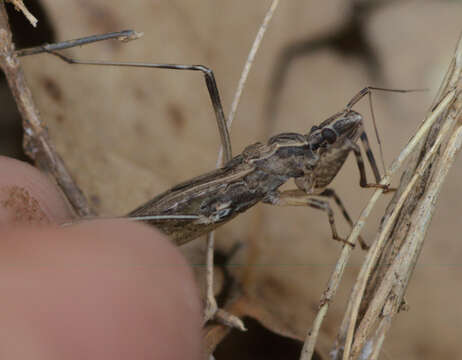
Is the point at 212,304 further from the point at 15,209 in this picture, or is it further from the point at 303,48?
the point at 303,48

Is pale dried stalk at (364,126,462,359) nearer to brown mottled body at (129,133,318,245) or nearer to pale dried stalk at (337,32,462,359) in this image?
pale dried stalk at (337,32,462,359)

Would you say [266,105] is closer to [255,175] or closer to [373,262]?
[255,175]

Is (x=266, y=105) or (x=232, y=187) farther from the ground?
(x=266, y=105)

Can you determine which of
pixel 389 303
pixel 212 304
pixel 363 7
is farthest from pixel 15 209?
pixel 363 7

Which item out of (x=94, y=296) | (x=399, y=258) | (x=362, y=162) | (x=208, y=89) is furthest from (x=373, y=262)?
(x=208, y=89)

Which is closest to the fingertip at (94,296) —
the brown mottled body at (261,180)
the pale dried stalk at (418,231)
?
the pale dried stalk at (418,231)

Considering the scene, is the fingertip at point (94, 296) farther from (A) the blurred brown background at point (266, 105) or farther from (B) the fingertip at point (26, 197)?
(A) the blurred brown background at point (266, 105)

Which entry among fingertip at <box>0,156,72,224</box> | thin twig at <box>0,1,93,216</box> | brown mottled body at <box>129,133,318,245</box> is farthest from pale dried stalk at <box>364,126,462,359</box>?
thin twig at <box>0,1,93,216</box>

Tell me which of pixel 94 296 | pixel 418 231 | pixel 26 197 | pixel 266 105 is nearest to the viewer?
pixel 94 296
